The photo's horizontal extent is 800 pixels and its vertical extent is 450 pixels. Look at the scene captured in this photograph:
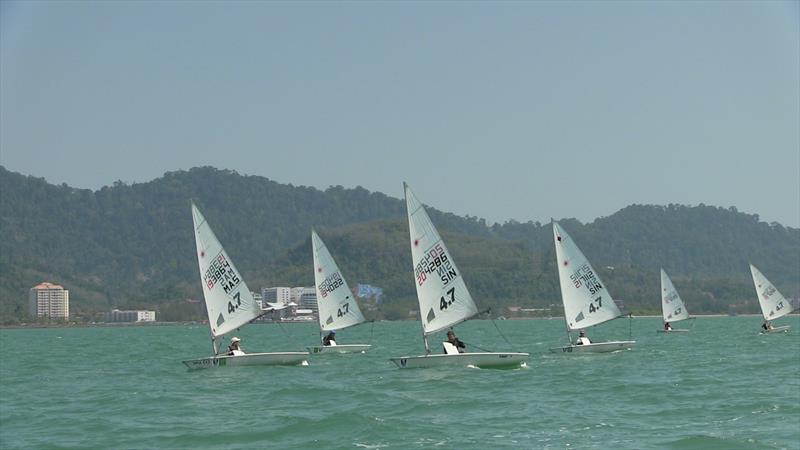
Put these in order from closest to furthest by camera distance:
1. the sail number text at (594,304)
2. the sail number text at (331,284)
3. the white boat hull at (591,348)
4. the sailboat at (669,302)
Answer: the white boat hull at (591,348) → the sail number text at (594,304) → the sail number text at (331,284) → the sailboat at (669,302)

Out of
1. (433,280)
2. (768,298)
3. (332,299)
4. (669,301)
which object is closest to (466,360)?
(433,280)

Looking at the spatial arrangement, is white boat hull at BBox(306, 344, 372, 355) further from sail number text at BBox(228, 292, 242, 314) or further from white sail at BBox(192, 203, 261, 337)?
sail number text at BBox(228, 292, 242, 314)

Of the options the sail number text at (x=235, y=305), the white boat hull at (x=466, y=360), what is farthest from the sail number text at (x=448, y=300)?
the sail number text at (x=235, y=305)

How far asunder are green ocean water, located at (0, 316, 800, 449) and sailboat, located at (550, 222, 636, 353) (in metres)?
4.65

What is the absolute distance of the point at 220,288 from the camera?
4447cm

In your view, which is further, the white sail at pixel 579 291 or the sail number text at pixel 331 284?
the sail number text at pixel 331 284

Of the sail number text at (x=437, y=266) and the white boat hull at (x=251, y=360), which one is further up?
the sail number text at (x=437, y=266)

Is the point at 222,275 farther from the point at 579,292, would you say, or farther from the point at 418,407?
the point at 418,407

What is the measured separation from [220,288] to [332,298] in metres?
13.5

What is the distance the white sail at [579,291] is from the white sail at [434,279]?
10822mm

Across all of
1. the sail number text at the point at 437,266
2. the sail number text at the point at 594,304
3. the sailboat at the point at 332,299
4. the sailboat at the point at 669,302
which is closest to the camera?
the sail number text at the point at 437,266

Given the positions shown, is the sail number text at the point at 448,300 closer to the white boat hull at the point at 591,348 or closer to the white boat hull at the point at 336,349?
the white boat hull at the point at 591,348

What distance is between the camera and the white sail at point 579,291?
50.0 m

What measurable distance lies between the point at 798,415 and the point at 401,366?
15250 mm
